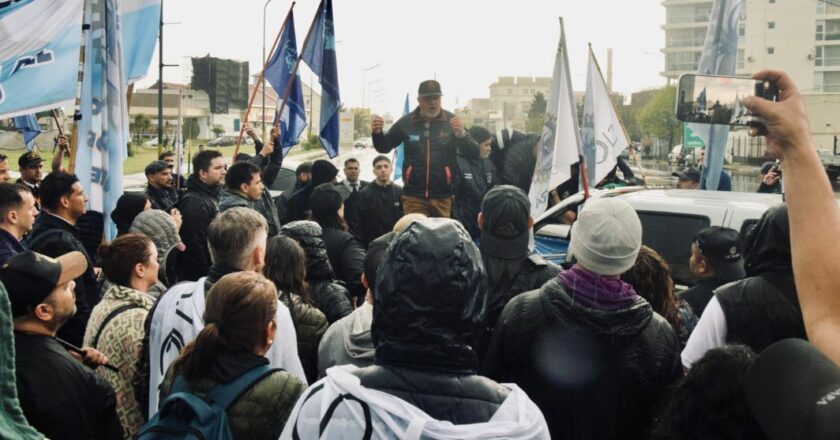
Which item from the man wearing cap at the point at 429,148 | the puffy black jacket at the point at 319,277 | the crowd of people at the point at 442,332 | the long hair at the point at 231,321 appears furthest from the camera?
the man wearing cap at the point at 429,148

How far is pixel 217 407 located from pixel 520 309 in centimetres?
108

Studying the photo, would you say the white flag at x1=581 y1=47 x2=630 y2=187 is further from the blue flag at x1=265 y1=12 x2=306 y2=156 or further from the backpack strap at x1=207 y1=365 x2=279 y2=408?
the backpack strap at x1=207 y1=365 x2=279 y2=408

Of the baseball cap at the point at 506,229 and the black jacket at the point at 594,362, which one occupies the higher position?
the baseball cap at the point at 506,229

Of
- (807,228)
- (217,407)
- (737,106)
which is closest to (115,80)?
(217,407)

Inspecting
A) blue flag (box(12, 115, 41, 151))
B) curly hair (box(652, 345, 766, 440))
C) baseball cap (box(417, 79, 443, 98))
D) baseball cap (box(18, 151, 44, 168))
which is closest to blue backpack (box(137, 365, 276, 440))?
curly hair (box(652, 345, 766, 440))

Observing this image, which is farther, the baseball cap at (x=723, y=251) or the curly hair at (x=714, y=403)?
the baseball cap at (x=723, y=251)

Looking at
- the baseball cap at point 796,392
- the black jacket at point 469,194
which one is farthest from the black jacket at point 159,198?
the baseball cap at point 796,392

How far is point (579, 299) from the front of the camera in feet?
9.39

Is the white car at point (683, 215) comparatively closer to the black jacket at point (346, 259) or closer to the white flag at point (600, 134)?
the white flag at point (600, 134)

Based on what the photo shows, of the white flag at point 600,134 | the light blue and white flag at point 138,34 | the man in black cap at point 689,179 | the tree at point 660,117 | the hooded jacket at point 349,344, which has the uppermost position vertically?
the tree at point 660,117

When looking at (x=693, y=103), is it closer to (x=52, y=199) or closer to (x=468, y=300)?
(x=468, y=300)

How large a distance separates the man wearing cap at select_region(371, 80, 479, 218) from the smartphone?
5.98m

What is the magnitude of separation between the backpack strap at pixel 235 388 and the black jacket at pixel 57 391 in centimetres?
71

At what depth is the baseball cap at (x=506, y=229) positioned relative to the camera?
13.0 ft
